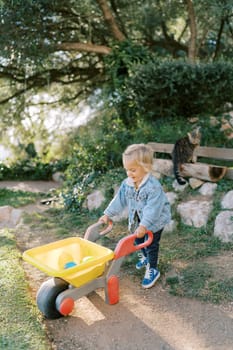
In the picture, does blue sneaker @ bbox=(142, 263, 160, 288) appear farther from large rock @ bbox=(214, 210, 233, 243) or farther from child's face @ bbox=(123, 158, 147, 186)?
large rock @ bbox=(214, 210, 233, 243)

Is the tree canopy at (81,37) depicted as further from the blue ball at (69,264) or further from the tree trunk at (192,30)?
the blue ball at (69,264)

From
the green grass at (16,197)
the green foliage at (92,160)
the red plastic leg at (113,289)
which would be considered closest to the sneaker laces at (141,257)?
the red plastic leg at (113,289)

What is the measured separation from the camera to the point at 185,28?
10.8 m

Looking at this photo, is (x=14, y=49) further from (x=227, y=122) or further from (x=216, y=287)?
(x=216, y=287)

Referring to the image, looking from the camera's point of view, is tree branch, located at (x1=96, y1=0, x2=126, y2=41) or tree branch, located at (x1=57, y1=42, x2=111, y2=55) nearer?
tree branch, located at (x1=96, y1=0, x2=126, y2=41)

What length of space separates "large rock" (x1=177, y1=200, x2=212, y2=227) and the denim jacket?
1.29 m

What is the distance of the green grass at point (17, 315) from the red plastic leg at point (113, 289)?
61 cm

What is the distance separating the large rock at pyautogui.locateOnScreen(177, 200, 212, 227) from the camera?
469 cm

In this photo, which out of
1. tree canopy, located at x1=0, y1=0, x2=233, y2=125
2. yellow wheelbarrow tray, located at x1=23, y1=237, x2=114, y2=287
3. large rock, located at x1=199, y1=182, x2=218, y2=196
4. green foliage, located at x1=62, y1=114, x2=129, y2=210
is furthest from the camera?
tree canopy, located at x1=0, y1=0, x2=233, y2=125

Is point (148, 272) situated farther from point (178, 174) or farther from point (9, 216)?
point (9, 216)

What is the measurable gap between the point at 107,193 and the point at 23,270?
7.47 ft

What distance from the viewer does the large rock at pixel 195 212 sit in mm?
4688

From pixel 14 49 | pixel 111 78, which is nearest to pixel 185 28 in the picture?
pixel 111 78

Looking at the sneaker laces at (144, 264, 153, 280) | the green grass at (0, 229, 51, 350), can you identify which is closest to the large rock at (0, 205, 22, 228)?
the green grass at (0, 229, 51, 350)
